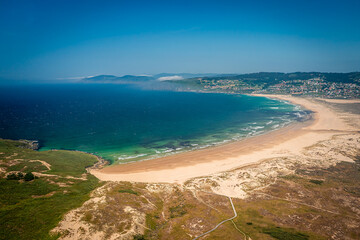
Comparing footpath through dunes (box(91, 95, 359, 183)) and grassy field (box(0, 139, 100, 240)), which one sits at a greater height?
grassy field (box(0, 139, 100, 240))

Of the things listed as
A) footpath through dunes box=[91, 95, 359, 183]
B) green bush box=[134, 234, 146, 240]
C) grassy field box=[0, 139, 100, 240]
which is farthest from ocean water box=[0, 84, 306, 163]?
green bush box=[134, 234, 146, 240]

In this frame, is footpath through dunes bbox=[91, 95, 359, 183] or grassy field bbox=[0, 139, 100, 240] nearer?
grassy field bbox=[0, 139, 100, 240]

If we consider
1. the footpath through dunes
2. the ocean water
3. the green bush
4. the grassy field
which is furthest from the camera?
the ocean water

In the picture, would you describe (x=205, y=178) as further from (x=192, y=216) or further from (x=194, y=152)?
(x=194, y=152)

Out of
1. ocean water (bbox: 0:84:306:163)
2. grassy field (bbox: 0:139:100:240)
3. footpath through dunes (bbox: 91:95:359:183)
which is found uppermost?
grassy field (bbox: 0:139:100:240)

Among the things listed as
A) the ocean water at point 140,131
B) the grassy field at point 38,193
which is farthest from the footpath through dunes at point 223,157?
the grassy field at point 38,193

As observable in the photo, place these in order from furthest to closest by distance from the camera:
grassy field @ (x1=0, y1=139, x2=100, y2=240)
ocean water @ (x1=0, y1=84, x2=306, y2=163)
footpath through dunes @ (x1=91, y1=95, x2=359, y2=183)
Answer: ocean water @ (x1=0, y1=84, x2=306, y2=163) < footpath through dunes @ (x1=91, y1=95, x2=359, y2=183) < grassy field @ (x1=0, y1=139, x2=100, y2=240)

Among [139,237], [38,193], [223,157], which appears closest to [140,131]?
[223,157]

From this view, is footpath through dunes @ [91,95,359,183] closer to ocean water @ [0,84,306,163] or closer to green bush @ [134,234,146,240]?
ocean water @ [0,84,306,163]
